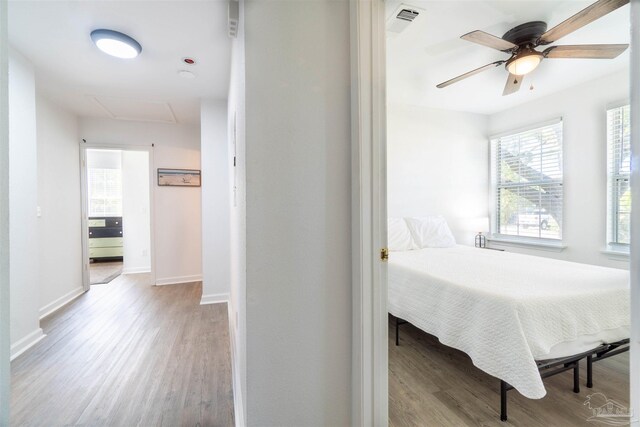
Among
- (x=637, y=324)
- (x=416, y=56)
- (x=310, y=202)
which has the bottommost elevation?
(x=637, y=324)

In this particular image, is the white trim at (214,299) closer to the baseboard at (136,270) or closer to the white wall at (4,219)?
the baseboard at (136,270)

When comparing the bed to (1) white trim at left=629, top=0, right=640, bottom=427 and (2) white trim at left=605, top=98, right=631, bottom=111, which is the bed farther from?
(2) white trim at left=605, top=98, right=631, bottom=111

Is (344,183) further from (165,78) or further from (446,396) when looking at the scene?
(165,78)

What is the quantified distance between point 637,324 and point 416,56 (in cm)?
272

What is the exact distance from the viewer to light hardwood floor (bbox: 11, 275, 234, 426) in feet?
5.24

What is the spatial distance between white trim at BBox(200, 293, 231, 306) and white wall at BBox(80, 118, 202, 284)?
114cm

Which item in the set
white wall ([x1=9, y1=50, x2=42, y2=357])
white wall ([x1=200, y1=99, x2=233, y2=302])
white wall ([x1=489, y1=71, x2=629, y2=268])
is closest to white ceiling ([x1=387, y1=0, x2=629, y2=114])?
white wall ([x1=489, y1=71, x2=629, y2=268])

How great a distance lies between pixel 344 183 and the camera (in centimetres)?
125

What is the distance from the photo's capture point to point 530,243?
379cm

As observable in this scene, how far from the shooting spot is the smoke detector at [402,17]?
1925mm

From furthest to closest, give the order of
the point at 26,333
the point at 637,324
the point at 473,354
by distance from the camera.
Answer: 1. the point at 26,333
2. the point at 473,354
3. the point at 637,324

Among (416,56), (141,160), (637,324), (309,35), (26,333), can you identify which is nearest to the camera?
(637,324)

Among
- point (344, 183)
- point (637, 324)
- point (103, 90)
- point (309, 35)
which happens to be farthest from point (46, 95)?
point (637, 324)

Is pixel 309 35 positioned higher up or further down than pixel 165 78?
further down
